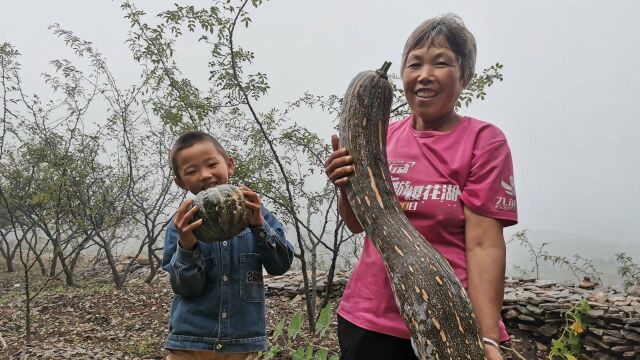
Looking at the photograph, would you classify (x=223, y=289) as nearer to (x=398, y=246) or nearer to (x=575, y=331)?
(x=398, y=246)

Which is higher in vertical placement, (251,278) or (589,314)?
(251,278)

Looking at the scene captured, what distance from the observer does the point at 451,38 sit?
1.82 m

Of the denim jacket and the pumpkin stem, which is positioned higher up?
the pumpkin stem

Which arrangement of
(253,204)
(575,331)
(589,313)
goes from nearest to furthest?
(253,204) → (575,331) → (589,313)

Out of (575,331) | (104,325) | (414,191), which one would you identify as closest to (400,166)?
(414,191)

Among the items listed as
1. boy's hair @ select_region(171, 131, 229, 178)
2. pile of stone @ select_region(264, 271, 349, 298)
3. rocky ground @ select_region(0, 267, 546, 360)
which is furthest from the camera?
pile of stone @ select_region(264, 271, 349, 298)

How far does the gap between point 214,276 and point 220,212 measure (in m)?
0.51

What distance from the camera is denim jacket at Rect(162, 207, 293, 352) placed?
236 centimetres

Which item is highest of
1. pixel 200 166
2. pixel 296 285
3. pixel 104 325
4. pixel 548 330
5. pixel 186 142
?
pixel 186 142

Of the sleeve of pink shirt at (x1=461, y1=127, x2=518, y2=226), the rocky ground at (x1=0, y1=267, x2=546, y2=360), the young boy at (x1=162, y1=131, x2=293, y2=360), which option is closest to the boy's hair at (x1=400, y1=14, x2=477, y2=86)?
the sleeve of pink shirt at (x1=461, y1=127, x2=518, y2=226)

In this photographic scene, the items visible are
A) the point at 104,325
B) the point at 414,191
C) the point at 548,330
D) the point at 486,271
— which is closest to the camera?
the point at 486,271

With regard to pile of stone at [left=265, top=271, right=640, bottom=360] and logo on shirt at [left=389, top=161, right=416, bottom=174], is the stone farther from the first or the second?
logo on shirt at [left=389, top=161, right=416, bottom=174]

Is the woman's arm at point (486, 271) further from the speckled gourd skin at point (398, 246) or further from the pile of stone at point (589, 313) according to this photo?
the pile of stone at point (589, 313)

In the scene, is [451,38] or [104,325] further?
[104,325]
